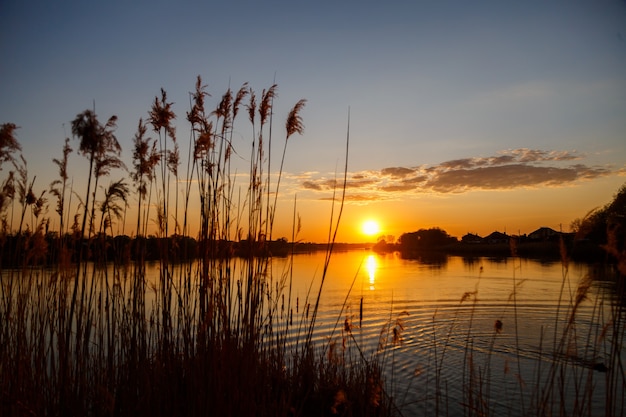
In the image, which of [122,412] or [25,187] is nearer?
[122,412]

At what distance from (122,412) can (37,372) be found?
82 centimetres

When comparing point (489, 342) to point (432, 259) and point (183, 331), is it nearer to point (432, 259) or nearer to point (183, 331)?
point (183, 331)

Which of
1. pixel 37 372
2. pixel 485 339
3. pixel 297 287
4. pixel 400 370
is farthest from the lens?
pixel 297 287

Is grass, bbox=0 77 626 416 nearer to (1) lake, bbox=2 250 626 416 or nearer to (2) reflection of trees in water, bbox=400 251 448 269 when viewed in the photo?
(1) lake, bbox=2 250 626 416

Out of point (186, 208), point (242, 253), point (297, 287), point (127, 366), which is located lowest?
point (297, 287)

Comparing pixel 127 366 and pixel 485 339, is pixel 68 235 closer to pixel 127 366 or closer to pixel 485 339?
pixel 127 366

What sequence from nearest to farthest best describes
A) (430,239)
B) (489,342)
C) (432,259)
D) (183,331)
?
(183,331)
(489,342)
(432,259)
(430,239)

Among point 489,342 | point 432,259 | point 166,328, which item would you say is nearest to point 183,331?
point 166,328

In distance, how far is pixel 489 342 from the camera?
27.3 ft

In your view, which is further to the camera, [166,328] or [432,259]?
[432,259]

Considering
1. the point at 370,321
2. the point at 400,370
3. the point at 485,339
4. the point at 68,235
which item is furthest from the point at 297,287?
the point at 68,235

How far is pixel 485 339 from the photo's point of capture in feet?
28.3

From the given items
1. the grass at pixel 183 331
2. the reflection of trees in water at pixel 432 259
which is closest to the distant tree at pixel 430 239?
the reflection of trees in water at pixel 432 259

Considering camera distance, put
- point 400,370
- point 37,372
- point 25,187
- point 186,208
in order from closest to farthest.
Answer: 1. point 37,372
2. point 186,208
3. point 25,187
4. point 400,370
